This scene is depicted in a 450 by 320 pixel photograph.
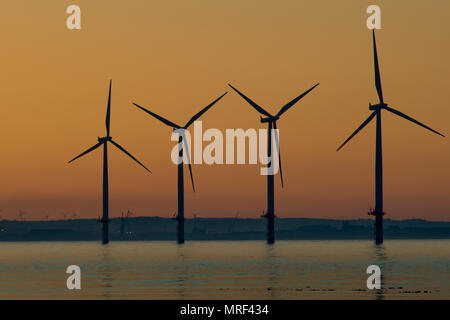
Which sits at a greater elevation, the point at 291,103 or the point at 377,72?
the point at 377,72

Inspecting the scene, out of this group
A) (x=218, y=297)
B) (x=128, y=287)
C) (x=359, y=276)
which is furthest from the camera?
(x=359, y=276)

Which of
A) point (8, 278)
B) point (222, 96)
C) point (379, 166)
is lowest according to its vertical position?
point (8, 278)

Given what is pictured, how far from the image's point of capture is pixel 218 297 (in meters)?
64.4

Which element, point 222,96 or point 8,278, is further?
point 222,96

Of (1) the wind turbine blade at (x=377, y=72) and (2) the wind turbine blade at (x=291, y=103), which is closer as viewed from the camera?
(2) the wind turbine blade at (x=291, y=103)

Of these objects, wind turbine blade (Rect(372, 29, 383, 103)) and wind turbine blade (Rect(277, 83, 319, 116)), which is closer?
wind turbine blade (Rect(277, 83, 319, 116))

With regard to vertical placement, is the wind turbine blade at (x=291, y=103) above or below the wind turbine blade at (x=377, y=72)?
below

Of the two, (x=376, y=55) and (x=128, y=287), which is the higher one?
(x=376, y=55)

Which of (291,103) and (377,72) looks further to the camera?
(291,103)

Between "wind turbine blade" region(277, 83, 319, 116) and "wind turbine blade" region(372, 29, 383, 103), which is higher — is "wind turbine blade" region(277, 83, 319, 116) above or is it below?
below
